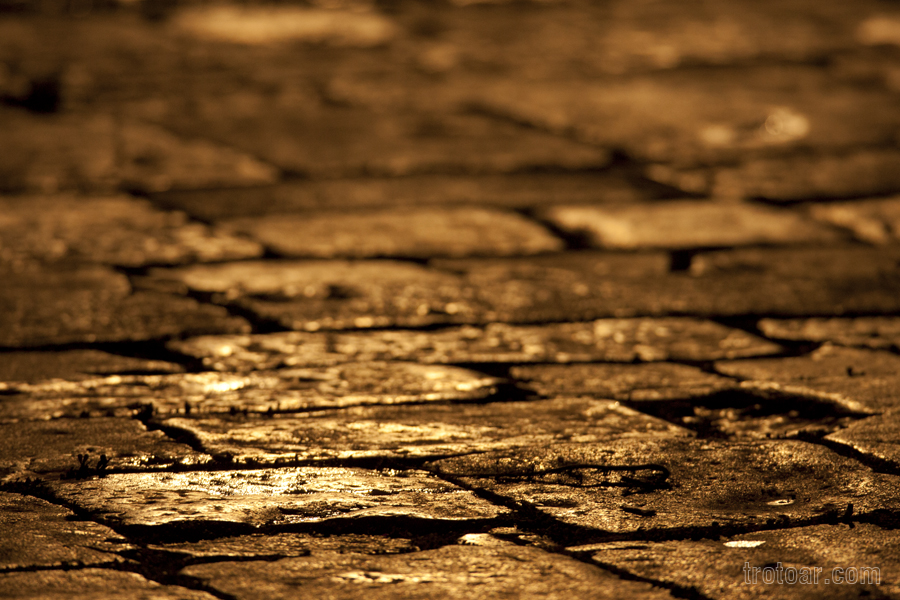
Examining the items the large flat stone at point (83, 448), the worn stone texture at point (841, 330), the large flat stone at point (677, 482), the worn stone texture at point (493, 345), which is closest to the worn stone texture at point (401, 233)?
the worn stone texture at point (493, 345)

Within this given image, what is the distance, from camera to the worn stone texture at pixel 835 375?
196 centimetres

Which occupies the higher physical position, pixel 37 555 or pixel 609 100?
pixel 609 100

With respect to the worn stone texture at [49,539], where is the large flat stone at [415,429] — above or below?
above

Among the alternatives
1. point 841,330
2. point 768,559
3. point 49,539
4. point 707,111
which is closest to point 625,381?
point 841,330

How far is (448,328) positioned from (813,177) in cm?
162

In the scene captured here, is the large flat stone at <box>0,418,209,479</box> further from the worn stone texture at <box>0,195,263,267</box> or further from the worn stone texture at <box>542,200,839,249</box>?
the worn stone texture at <box>542,200,839,249</box>

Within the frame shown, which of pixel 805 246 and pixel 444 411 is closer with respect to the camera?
pixel 444 411

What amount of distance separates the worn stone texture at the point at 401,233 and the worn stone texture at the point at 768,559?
4.95ft

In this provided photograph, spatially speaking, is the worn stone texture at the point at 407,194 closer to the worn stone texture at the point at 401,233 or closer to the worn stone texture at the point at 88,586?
the worn stone texture at the point at 401,233

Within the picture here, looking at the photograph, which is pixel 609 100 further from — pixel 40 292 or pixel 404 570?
Answer: pixel 404 570

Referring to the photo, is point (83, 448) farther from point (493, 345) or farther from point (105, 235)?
point (105, 235)

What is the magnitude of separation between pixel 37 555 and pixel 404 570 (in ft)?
1.30

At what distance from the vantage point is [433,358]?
2195mm

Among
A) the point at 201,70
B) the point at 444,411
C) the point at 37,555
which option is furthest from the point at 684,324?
the point at 201,70
